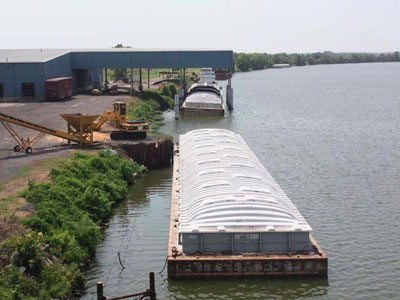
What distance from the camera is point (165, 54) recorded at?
287 ft

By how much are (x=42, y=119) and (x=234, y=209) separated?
37721mm

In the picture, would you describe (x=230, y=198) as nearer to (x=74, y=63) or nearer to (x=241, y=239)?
(x=241, y=239)

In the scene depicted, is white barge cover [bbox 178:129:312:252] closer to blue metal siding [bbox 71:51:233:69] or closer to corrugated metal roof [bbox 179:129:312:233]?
corrugated metal roof [bbox 179:129:312:233]

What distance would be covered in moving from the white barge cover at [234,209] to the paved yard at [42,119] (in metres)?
12.0

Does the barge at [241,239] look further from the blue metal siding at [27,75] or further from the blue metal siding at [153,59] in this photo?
the blue metal siding at [153,59]

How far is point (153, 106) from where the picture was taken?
274 ft

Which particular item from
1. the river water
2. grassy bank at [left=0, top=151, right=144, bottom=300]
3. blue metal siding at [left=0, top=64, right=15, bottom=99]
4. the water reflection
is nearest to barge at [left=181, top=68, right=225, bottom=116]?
the river water

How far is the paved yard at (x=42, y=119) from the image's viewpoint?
41.0 metres

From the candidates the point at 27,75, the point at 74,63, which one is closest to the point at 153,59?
the point at 74,63

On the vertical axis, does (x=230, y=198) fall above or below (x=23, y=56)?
below

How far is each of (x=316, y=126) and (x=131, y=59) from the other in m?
30.3

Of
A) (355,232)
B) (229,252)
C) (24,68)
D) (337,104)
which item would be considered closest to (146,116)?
(24,68)

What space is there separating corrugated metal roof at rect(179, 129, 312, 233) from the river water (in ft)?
7.01

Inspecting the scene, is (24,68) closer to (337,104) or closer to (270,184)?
(337,104)
